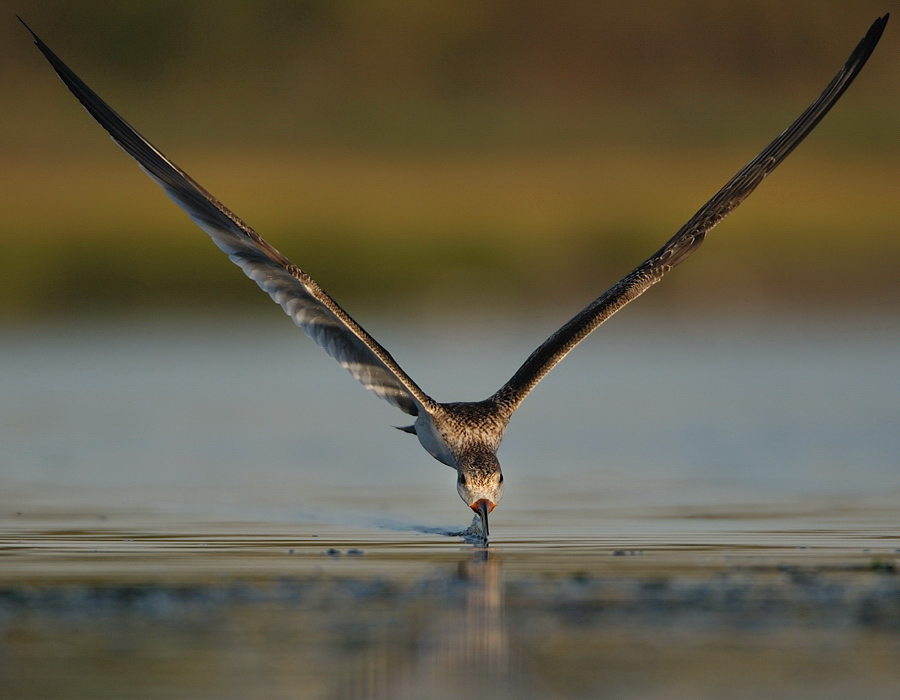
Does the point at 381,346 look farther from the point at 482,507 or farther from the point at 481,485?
the point at 482,507

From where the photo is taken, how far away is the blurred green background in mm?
32906

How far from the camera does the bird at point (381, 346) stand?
12.3m

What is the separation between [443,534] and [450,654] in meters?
3.76

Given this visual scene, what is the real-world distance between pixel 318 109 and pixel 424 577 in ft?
170

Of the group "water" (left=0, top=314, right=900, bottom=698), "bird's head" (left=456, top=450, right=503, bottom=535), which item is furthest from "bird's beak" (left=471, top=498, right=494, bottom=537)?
"water" (left=0, top=314, right=900, bottom=698)

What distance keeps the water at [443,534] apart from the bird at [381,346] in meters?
0.50

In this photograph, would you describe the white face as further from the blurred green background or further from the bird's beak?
the blurred green background

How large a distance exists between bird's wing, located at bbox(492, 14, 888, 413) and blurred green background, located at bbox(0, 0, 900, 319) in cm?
1482

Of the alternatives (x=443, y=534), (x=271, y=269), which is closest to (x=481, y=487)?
(x=443, y=534)

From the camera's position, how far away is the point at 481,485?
12234mm

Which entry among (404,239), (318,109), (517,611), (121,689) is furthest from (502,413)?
(318,109)

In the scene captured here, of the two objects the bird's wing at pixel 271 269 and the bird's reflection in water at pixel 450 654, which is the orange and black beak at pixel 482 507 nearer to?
the bird's wing at pixel 271 269

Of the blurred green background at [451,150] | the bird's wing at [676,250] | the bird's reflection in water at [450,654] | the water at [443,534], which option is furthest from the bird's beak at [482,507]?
the blurred green background at [451,150]

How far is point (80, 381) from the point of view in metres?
21.5
